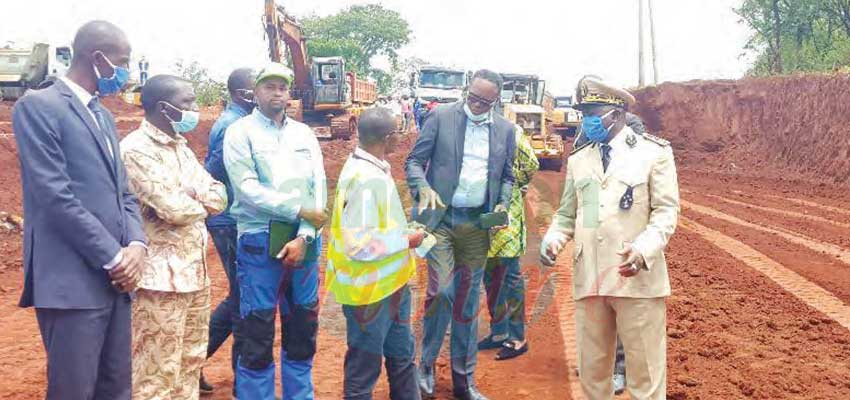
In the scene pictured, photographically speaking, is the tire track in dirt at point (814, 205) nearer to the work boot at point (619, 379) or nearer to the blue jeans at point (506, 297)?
the blue jeans at point (506, 297)

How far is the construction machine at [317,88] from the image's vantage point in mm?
25562

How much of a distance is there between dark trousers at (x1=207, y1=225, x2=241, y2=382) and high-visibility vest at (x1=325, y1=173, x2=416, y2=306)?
3.21ft

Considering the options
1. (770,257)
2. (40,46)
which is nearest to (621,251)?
(770,257)

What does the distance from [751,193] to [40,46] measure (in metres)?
25.0

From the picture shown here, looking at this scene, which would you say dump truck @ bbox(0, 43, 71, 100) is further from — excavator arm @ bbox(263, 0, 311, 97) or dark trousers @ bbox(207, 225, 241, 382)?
dark trousers @ bbox(207, 225, 241, 382)

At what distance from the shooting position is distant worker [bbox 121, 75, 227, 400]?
350cm

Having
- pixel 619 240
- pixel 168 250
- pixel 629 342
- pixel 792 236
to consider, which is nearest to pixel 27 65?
pixel 792 236

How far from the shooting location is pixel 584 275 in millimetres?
3809

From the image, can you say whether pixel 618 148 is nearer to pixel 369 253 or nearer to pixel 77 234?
pixel 369 253

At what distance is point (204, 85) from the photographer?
39375 millimetres

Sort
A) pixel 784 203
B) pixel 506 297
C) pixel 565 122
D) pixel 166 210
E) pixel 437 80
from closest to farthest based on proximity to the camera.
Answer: pixel 166 210
pixel 506 297
pixel 784 203
pixel 437 80
pixel 565 122

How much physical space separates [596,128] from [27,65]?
95.9 ft

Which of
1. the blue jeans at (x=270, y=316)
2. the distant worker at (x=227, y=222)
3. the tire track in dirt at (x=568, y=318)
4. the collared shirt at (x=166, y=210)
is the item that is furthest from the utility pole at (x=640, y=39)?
the collared shirt at (x=166, y=210)

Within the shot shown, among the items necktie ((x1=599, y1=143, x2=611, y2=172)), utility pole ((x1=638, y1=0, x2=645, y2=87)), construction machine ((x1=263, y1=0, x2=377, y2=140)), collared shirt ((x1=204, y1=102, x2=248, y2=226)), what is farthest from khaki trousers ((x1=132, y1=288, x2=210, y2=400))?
utility pole ((x1=638, y1=0, x2=645, y2=87))
